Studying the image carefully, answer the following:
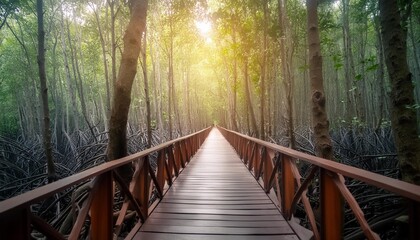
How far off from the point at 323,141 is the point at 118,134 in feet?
9.43

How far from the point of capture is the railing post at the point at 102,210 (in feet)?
7.41

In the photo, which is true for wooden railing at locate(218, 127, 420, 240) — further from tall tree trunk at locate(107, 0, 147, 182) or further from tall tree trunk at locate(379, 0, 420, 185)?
tall tree trunk at locate(107, 0, 147, 182)

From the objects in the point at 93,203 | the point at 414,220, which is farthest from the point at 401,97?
the point at 93,203

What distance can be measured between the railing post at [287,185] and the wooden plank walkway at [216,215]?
0.53 ft

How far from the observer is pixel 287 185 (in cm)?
339

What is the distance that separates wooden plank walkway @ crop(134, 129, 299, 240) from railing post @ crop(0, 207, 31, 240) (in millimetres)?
1741

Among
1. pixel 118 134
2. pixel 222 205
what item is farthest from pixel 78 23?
pixel 222 205

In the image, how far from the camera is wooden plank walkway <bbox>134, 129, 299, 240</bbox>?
3045 millimetres

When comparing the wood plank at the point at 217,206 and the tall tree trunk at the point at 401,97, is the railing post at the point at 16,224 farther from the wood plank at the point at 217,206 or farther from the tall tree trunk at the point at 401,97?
the tall tree trunk at the point at 401,97

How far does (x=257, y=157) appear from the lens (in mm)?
6270

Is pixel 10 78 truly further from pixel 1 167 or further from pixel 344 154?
pixel 344 154

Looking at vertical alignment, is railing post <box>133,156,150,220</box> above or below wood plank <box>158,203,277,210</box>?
above

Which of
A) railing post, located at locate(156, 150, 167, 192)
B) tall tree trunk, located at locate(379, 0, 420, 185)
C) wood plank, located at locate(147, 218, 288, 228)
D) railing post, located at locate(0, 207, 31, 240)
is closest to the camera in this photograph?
railing post, located at locate(0, 207, 31, 240)

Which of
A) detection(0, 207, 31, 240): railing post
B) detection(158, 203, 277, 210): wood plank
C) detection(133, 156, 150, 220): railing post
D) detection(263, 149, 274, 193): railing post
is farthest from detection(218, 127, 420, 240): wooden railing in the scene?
detection(0, 207, 31, 240): railing post
